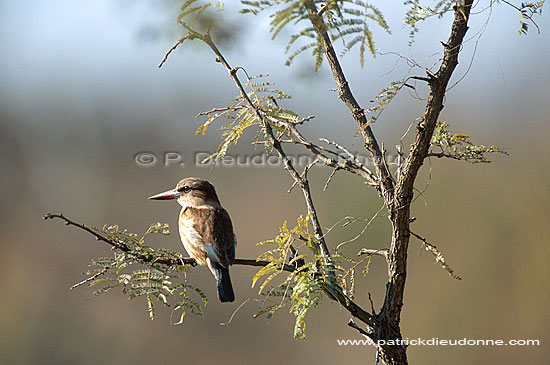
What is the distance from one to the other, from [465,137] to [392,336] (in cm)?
48

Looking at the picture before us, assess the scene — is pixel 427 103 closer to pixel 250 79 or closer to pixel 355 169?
pixel 355 169

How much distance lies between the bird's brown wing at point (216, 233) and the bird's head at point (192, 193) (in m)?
0.05

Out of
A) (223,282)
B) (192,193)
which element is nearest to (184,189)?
(192,193)

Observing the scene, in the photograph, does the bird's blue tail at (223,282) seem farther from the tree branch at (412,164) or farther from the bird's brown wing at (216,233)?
the tree branch at (412,164)

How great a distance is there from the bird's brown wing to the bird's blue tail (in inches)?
1.2

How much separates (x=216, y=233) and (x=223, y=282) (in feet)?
0.52

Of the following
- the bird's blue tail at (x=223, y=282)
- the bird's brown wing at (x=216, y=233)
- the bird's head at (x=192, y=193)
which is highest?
the bird's head at (x=192, y=193)

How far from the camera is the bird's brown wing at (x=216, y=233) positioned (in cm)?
170

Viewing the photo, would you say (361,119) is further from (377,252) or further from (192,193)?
(192,193)

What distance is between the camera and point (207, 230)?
1771 millimetres

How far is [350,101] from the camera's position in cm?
124

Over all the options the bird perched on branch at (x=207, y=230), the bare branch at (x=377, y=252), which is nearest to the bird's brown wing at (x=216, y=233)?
the bird perched on branch at (x=207, y=230)

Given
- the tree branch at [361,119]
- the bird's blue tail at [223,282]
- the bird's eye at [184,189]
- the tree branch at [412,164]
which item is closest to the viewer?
the tree branch at [412,164]

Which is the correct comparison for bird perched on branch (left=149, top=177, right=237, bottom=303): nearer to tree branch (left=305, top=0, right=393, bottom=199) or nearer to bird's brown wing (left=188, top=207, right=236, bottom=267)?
bird's brown wing (left=188, top=207, right=236, bottom=267)
